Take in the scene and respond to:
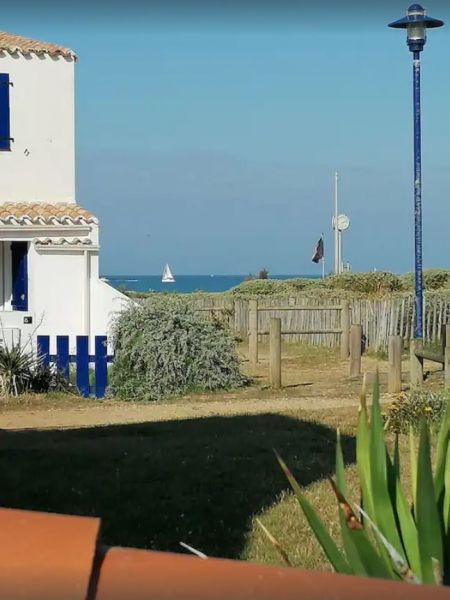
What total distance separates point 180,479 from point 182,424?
3.39 meters

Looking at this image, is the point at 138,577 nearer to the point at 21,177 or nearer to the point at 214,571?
the point at 214,571

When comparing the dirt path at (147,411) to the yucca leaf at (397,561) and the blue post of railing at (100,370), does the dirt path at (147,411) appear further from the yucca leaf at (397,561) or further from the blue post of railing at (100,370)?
the yucca leaf at (397,561)

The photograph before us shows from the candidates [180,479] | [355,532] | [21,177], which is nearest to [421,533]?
[355,532]

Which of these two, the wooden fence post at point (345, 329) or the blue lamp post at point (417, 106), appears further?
the wooden fence post at point (345, 329)

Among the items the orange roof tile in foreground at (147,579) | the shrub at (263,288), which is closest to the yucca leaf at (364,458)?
the orange roof tile in foreground at (147,579)

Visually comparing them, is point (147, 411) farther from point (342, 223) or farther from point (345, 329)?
point (342, 223)

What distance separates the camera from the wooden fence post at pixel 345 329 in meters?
20.9

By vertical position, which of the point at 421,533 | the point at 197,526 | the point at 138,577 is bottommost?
the point at 197,526

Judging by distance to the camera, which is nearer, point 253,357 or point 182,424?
point 182,424

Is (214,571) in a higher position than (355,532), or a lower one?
higher

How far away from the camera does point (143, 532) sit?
21.5 ft

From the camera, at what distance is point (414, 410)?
10.3m

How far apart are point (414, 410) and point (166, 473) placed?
10.1 feet

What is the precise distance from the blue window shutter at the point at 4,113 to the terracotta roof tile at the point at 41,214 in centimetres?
107
